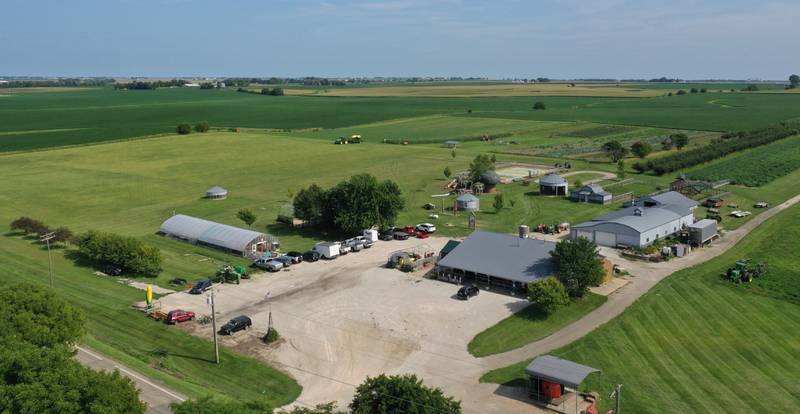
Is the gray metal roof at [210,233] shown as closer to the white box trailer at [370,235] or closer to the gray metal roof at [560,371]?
the white box trailer at [370,235]

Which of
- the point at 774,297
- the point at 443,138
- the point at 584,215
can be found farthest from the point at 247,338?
the point at 443,138

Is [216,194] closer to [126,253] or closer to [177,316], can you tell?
[126,253]

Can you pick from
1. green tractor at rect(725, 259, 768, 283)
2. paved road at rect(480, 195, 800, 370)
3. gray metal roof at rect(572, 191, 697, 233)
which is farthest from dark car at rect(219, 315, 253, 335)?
green tractor at rect(725, 259, 768, 283)

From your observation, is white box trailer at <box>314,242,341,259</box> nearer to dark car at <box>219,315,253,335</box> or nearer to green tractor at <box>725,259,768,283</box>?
dark car at <box>219,315,253,335</box>

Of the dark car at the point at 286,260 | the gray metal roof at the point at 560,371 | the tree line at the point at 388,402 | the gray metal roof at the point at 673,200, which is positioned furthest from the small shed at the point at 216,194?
the tree line at the point at 388,402

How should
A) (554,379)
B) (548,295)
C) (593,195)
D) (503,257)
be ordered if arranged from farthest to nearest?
(593,195) < (503,257) < (548,295) < (554,379)

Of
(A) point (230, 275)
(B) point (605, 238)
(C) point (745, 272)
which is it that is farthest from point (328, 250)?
(C) point (745, 272)

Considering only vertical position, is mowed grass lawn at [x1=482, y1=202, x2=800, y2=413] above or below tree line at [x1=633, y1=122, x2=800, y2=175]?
below
